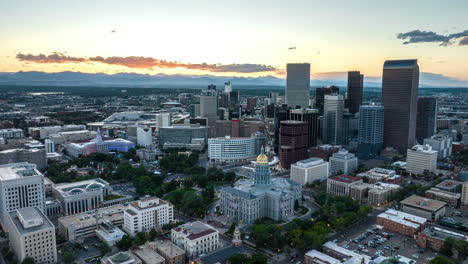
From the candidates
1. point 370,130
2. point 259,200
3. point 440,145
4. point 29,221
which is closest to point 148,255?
point 29,221

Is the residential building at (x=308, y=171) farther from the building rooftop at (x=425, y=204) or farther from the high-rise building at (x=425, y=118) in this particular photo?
the high-rise building at (x=425, y=118)

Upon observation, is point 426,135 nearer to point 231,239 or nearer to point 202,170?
point 202,170

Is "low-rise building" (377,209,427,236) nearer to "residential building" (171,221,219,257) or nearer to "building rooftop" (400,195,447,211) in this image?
"building rooftop" (400,195,447,211)

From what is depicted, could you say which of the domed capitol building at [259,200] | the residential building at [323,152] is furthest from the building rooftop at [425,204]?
the residential building at [323,152]

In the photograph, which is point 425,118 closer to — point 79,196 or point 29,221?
point 79,196

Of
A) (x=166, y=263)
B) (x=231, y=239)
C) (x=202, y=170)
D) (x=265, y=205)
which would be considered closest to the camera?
(x=166, y=263)

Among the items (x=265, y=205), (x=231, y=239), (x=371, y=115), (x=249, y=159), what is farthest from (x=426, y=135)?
(x=231, y=239)

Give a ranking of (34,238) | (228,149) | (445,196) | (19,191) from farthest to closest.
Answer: (228,149), (445,196), (19,191), (34,238)

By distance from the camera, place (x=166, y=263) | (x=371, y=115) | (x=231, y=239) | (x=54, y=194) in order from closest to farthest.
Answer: (x=166, y=263)
(x=231, y=239)
(x=54, y=194)
(x=371, y=115)
